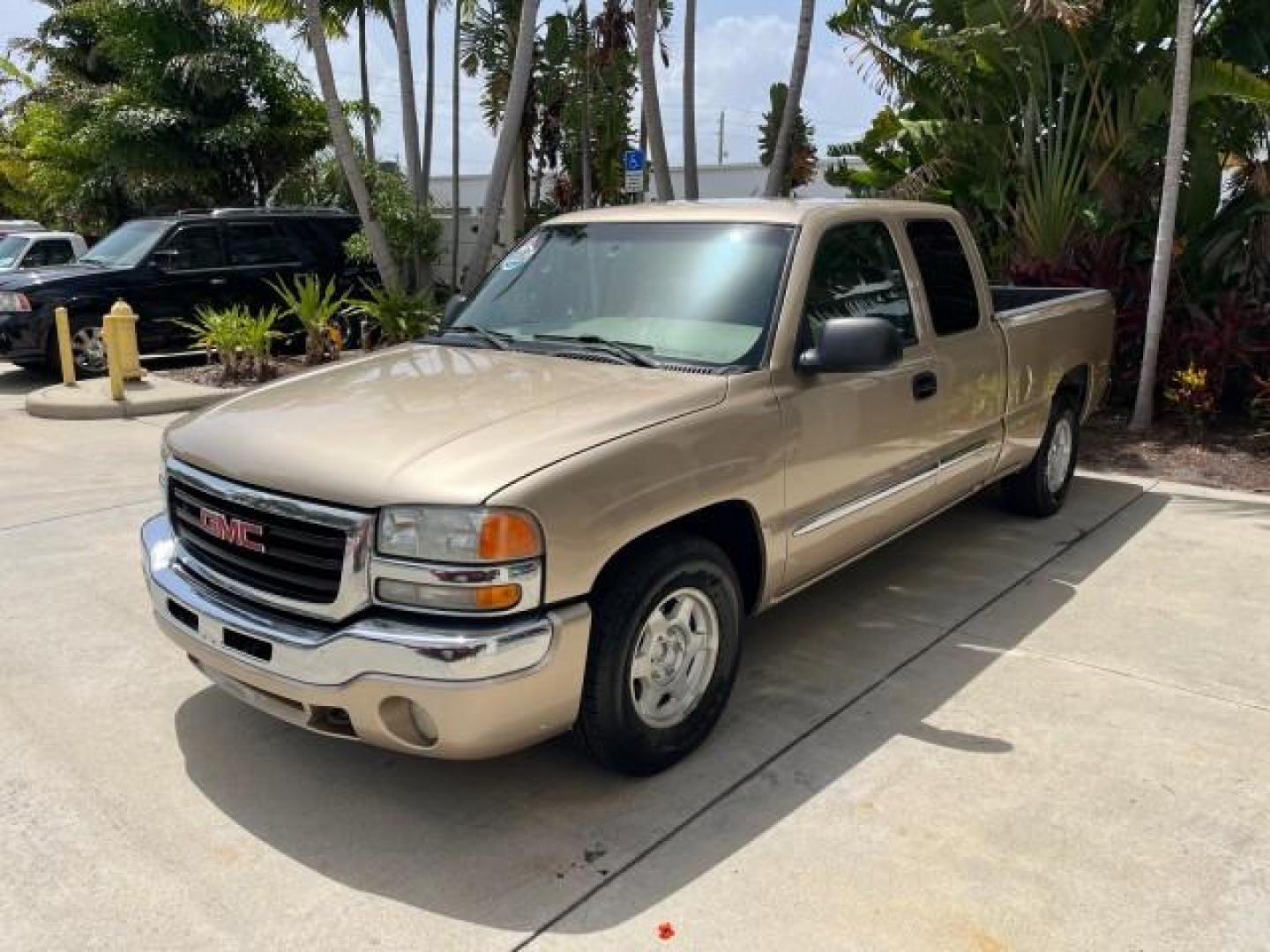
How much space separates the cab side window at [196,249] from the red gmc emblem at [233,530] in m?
9.93

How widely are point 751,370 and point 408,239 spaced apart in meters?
11.1

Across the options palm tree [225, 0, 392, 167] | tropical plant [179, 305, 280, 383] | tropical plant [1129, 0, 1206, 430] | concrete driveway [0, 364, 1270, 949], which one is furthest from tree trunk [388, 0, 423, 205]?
concrete driveway [0, 364, 1270, 949]

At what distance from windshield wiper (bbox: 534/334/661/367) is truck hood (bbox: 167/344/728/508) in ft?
0.26

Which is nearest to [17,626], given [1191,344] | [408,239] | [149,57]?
[1191,344]

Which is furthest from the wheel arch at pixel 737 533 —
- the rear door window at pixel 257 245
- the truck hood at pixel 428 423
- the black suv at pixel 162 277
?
the rear door window at pixel 257 245

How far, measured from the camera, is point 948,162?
1038cm

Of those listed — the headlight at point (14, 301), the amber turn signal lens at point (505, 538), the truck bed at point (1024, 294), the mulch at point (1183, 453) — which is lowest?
the mulch at point (1183, 453)

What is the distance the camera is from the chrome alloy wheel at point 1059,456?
20.7 ft

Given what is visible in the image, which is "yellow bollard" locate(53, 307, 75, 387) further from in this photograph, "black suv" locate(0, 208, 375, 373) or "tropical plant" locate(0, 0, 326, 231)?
"tropical plant" locate(0, 0, 326, 231)

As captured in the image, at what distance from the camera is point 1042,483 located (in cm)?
623

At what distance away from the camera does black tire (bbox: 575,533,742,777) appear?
10.3 feet

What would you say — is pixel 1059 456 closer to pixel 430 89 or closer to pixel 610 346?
pixel 610 346

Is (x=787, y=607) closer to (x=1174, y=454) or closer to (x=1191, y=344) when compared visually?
(x=1174, y=454)

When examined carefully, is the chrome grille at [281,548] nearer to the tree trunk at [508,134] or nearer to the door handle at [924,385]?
the door handle at [924,385]
